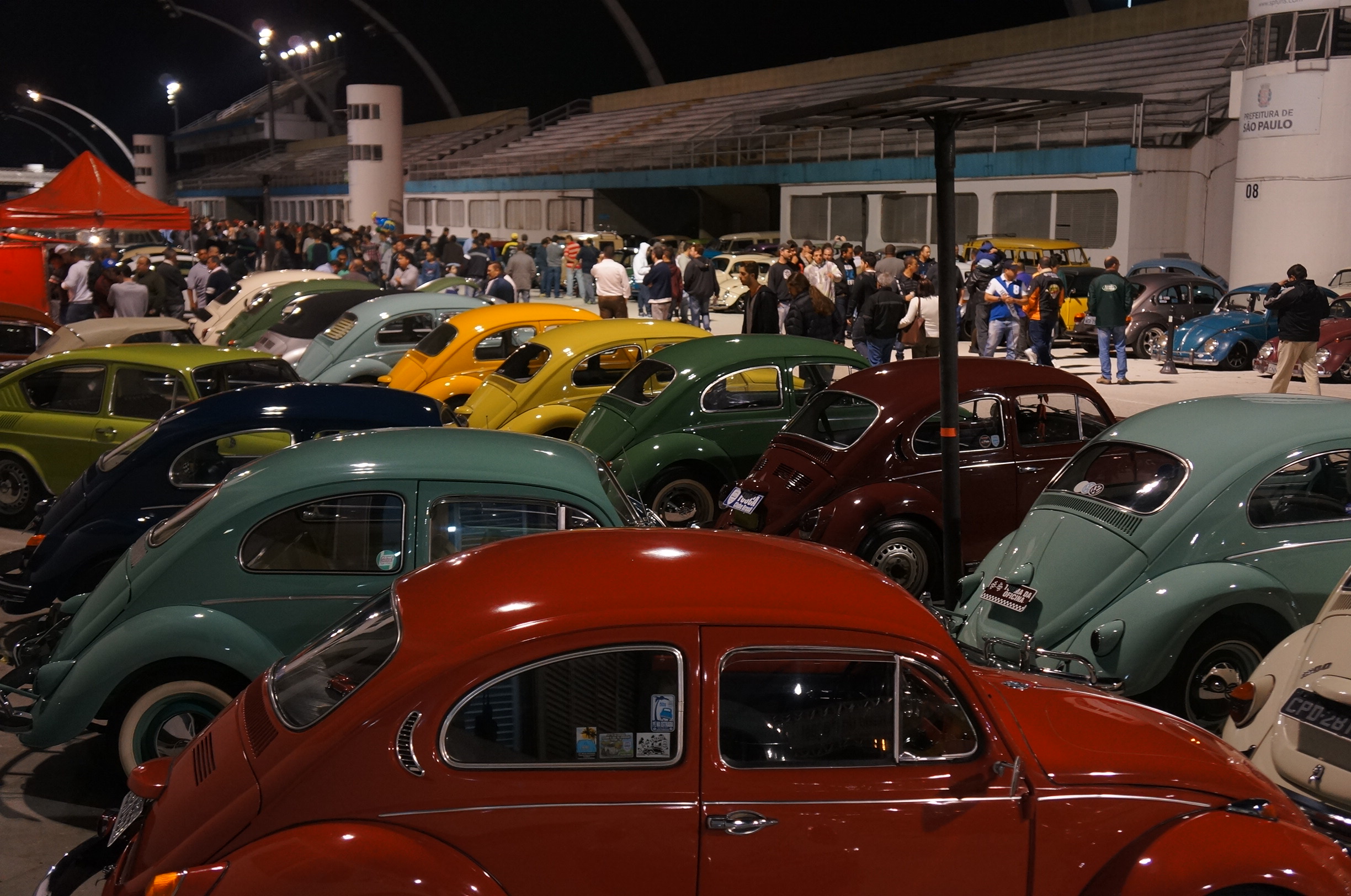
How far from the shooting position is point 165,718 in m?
5.44

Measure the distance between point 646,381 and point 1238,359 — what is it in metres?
12.0

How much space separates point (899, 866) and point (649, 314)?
18522mm

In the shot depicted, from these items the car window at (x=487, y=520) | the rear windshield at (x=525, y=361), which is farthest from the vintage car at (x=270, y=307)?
the car window at (x=487, y=520)

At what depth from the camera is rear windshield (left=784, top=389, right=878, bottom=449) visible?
8.71 metres

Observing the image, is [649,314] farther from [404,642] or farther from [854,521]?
[404,642]

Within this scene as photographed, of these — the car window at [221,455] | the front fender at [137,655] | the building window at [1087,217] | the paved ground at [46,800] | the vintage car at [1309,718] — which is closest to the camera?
the vintage car at [1309,718]

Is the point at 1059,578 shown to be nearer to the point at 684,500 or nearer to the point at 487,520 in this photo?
the point at 487,520

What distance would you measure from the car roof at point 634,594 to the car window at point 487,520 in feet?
5.42

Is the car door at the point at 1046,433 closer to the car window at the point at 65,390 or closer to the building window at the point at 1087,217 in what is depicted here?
the car window at the point at 65,390

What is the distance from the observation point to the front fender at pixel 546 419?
36.4 feet

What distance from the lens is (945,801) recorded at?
3395 mm

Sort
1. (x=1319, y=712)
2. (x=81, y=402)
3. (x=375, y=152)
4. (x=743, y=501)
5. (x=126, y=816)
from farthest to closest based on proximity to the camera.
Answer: (x=375, y=152), (x=81, y=402), (x=743, y=501), (x=1319, y=712), (x=126, y=816)

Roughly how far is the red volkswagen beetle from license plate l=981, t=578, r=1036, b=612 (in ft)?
8.52

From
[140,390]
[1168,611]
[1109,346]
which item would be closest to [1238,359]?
[1109,346]
